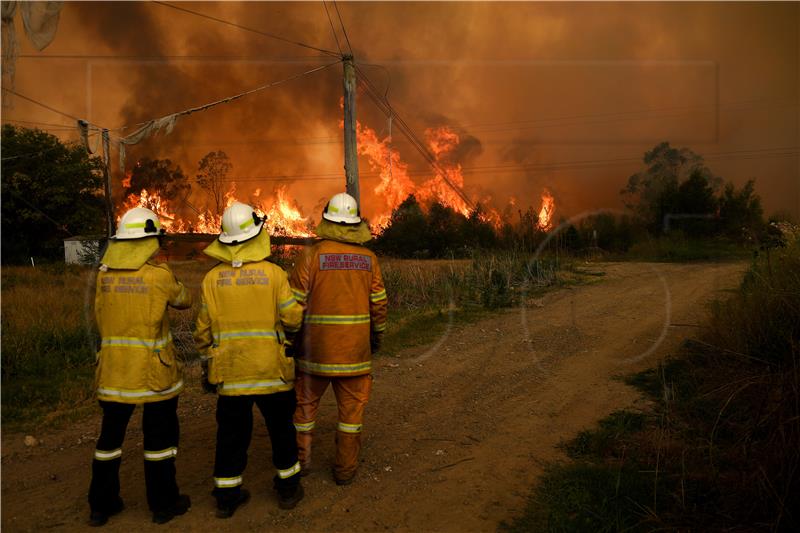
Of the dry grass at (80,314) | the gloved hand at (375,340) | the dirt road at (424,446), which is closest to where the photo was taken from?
the dirt road at (424,446)

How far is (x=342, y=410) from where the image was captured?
4145 mm

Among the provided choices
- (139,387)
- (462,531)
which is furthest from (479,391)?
(139,387)

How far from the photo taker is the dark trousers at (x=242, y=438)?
143 inches

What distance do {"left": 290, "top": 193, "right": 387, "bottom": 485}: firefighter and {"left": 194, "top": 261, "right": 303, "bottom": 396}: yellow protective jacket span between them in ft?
1.45

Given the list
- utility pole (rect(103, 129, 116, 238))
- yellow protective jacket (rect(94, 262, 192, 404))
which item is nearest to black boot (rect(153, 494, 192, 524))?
yellow protective jacket (rect(94, 262, 192, 404))

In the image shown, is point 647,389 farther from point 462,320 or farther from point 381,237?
point 381,237

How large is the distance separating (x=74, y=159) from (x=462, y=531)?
39.1 metres

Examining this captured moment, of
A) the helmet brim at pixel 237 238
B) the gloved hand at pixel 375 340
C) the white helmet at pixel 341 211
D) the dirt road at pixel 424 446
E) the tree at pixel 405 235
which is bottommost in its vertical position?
the dirt road at pixel 424 446

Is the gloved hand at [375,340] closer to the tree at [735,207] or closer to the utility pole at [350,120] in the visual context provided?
the utility pole at [350,120]

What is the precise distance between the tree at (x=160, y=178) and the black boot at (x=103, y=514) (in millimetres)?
32857

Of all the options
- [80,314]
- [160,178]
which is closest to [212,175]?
[160,178]

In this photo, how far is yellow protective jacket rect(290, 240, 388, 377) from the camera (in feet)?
13.2

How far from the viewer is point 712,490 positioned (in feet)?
11.0

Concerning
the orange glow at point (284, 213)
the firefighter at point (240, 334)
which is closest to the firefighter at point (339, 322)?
the firefighter at point (240, 334)
